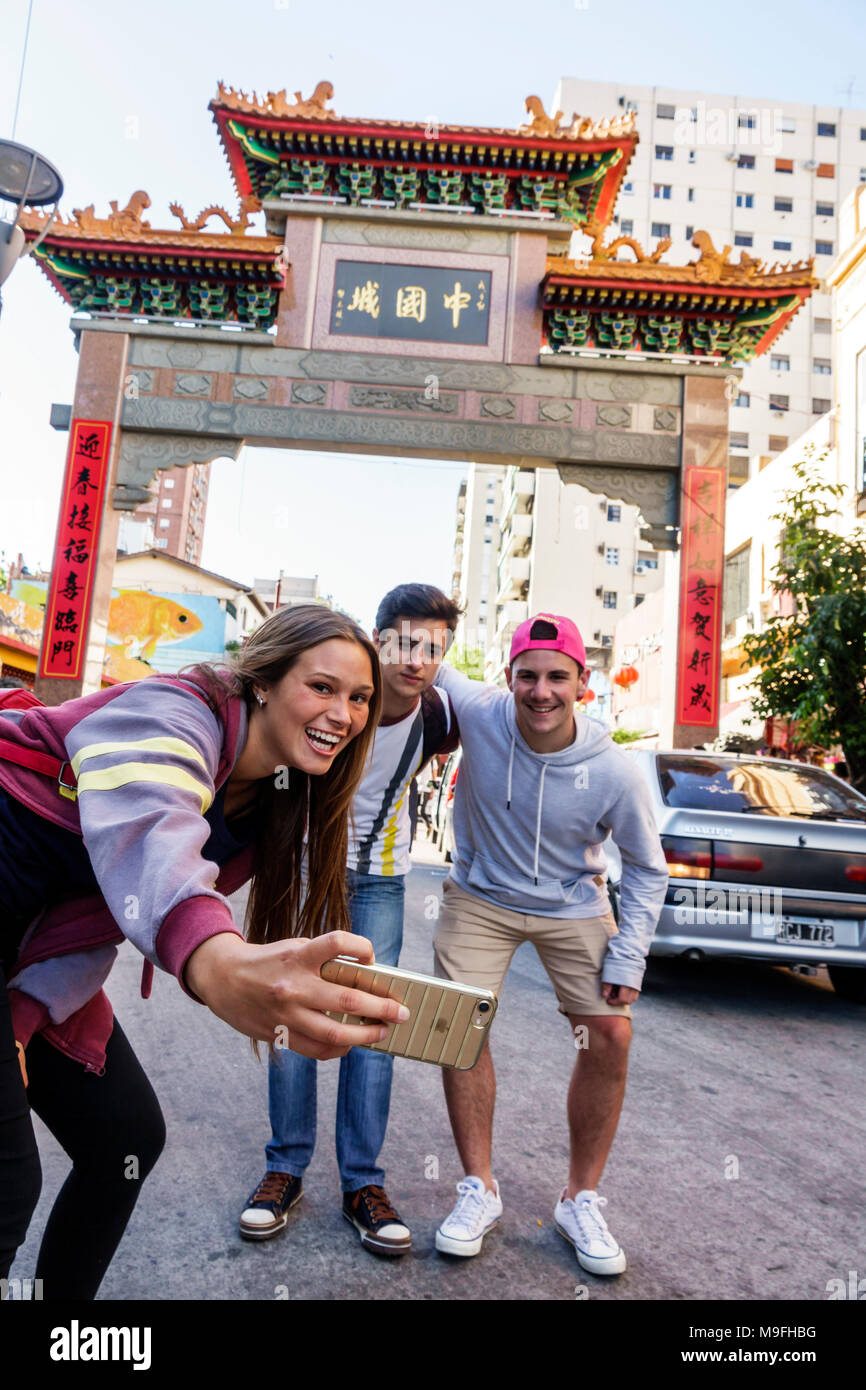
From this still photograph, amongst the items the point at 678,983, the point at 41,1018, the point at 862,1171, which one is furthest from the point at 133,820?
the point at 678,983

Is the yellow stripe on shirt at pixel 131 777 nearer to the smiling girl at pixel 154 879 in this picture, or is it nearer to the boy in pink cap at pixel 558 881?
the smiling girl at pixel 154 879

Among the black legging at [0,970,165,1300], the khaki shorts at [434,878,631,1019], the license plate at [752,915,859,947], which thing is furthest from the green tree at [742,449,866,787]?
the black legging at [0,970,165,1300]

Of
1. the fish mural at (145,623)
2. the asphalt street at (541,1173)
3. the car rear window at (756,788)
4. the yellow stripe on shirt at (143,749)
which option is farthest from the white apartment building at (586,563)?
the yellow stripe on shirt at (143,749)

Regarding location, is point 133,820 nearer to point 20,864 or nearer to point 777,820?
point 20,864

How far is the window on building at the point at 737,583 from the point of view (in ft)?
77.2

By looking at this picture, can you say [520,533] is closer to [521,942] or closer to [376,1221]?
[521,942]

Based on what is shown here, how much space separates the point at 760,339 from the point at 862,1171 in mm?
14184

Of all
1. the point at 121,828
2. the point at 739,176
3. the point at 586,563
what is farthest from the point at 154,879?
the point at 739,176

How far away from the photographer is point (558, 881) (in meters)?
3.19

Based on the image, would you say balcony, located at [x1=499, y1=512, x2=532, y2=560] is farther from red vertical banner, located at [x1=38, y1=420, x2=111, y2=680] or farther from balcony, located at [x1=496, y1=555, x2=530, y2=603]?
red vertical banner, located at [x1=38, y1=420, x2=111, y2=680]

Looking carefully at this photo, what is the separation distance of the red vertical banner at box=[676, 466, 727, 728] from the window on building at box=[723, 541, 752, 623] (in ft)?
31.6

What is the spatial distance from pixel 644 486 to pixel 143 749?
547 inches

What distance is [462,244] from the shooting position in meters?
15.0

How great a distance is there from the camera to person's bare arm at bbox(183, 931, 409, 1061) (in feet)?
3.35
